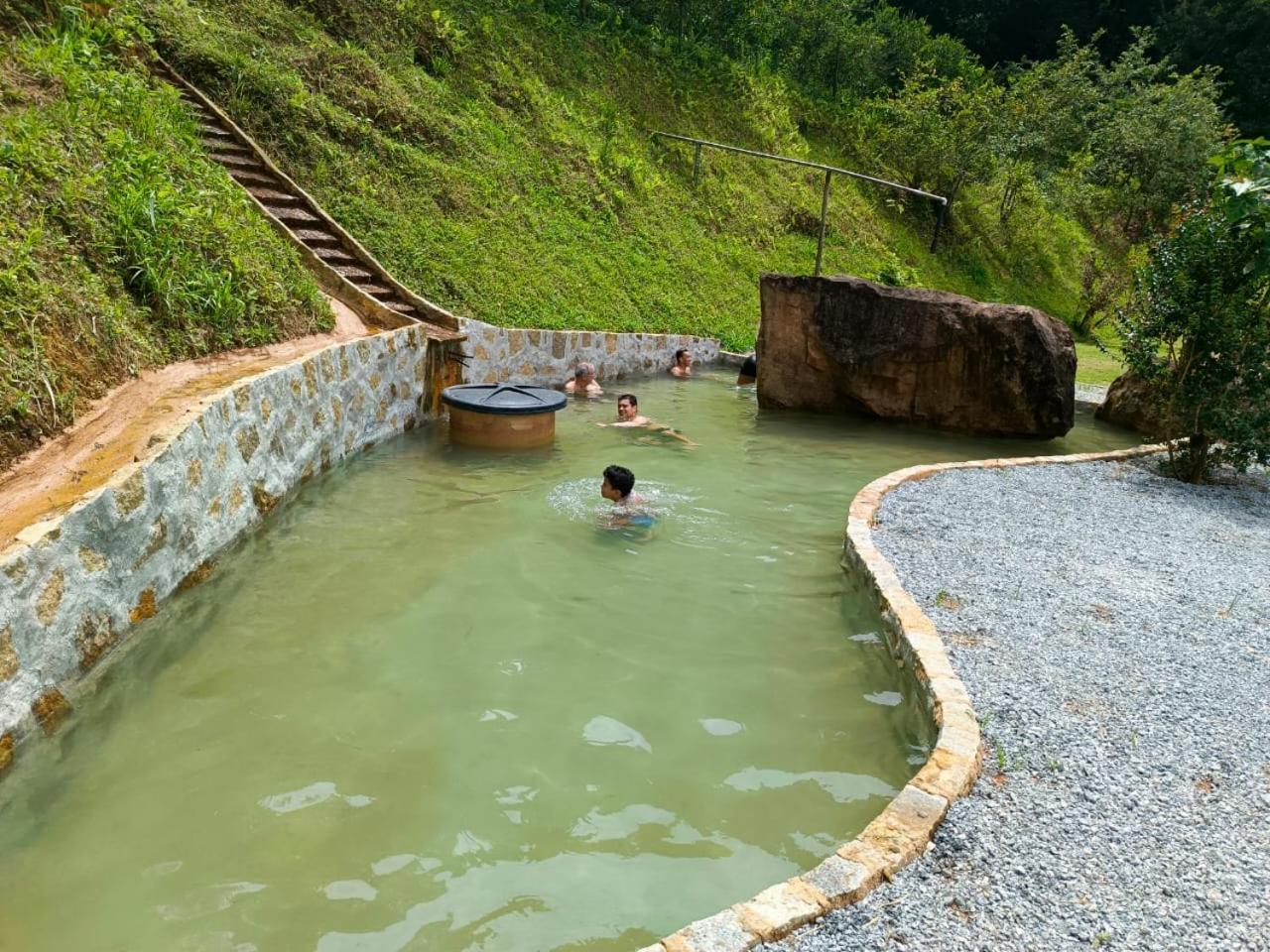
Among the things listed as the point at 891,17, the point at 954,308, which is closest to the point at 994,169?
the point at 891,17

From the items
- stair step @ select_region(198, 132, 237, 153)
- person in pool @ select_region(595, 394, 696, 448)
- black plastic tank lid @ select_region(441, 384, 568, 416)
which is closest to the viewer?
Answer: black plastic tank lid @ select_region(441, 384, 568, 416)

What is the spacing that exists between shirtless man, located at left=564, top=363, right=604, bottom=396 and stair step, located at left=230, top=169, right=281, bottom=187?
463cm

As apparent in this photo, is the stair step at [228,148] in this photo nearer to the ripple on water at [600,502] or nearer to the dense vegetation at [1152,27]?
the ripple on water at [600,502]

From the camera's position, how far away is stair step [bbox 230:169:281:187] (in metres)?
10.4

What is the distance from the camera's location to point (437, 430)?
30.6 feet

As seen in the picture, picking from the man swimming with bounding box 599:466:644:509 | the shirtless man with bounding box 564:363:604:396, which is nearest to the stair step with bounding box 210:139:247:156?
the shirtless man with bounding box 564:363:604:396

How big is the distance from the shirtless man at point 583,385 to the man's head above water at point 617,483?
17.4 ft

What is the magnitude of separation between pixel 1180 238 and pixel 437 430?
784cm

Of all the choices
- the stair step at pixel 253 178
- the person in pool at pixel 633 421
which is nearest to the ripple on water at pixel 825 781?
the person in pool at pixel 633 421

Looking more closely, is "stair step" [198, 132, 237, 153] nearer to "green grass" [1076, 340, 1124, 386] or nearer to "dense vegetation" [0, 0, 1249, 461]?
"dense vegetation" [0, 0, 1249, 461]

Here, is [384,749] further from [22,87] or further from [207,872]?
[22,87]

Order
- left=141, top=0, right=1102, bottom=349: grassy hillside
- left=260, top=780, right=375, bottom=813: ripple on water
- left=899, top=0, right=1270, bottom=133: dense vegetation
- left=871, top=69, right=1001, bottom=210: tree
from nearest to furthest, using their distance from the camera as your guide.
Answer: left=260, top=780, right=375, bottom=813: ripple on water < left=141, top=0, right=1102, bottom=349: grassy hillside < left=871, top=69, right=1001, bottom=210: tree < left=899, top=0, right=1270, bottom=133: dense vegetation

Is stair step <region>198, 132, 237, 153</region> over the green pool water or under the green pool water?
over

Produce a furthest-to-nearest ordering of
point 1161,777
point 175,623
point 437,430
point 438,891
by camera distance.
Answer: point 437,430
point 175,623
point 1161,777
point 438,891
